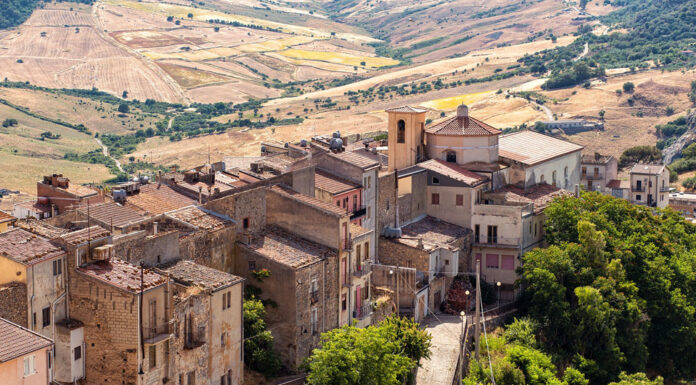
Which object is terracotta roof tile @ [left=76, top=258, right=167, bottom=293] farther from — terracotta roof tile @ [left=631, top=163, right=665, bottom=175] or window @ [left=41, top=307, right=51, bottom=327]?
terracotta roof tile @ [left=631, top=163, right=665, bottom=175]

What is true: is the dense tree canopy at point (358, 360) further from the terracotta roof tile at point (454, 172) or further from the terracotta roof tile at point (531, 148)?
the terracotta roof tile at point (531, 148)

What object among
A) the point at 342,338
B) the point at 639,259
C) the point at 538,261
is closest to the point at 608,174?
the point at 639,259

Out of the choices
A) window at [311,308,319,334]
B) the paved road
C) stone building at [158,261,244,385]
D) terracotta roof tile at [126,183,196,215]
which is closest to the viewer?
stone building at [158,261,244,385]

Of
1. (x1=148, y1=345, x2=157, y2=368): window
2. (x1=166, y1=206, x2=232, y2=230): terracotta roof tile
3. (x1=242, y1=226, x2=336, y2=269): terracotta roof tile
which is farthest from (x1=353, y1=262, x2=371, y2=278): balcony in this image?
(x1=148, y1=345, x2=157, y2=368): window

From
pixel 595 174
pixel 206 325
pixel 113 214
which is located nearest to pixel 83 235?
pixel 113 214

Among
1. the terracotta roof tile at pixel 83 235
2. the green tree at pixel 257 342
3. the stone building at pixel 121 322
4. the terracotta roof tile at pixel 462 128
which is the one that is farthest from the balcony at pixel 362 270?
the terracotta roof tile at pixel 462 128

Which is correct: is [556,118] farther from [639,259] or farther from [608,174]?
[639,259]
